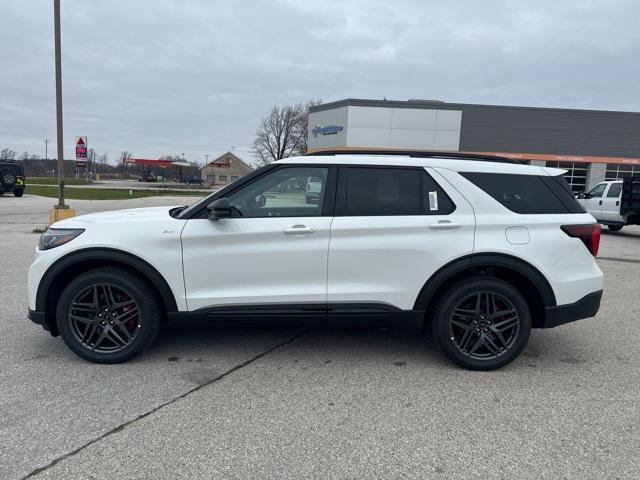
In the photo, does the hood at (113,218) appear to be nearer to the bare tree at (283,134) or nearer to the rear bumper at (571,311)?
the rear bumper at (571,311)

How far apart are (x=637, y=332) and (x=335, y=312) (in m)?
3.57

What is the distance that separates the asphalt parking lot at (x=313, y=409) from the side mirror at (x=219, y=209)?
128 cm

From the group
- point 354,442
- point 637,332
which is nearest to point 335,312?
point 354,442

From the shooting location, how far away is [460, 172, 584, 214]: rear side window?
3822 mm

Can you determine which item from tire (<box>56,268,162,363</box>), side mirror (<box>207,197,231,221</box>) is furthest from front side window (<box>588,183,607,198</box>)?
tire (<box>56,268,162,363</box>)

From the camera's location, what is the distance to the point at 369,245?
3.68 metres

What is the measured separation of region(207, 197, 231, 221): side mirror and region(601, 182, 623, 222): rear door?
577 inches

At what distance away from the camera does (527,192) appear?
12.7ft

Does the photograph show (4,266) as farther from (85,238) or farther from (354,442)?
(354,442)

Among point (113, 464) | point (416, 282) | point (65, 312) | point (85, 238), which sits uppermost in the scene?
point (85, 238)

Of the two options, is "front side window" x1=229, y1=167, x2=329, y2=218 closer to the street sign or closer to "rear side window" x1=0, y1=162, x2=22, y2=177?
the street sign

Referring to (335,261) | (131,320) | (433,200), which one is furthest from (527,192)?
(131,320)

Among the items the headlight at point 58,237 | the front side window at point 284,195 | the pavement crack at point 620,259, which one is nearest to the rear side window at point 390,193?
the front side window at point 284,195

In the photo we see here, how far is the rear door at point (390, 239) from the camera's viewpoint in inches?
145
